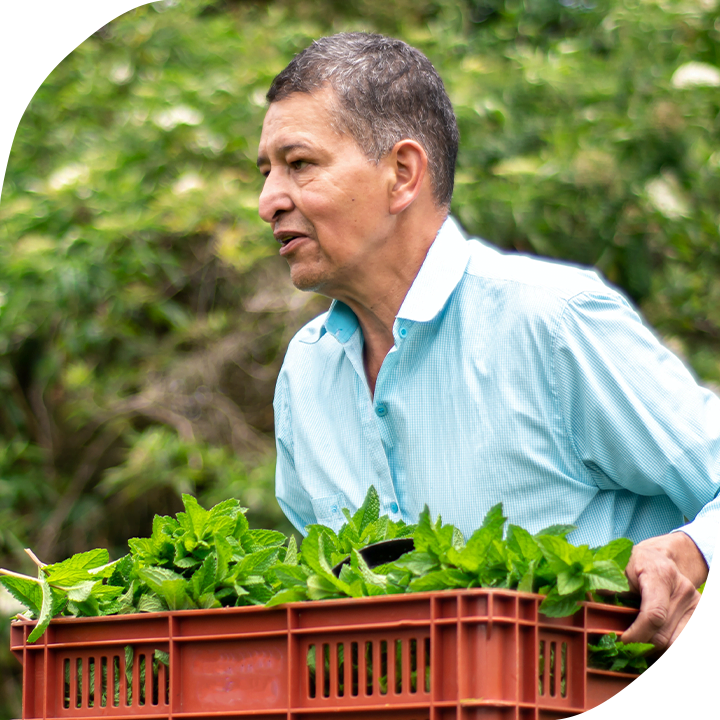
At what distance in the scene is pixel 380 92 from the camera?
7.27 feet

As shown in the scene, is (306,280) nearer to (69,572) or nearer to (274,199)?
(274,199)

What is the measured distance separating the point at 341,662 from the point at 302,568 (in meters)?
0.14

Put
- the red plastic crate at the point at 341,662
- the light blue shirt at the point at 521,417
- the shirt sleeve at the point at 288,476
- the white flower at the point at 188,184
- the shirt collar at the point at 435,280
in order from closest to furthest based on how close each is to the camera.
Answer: the red plastic crate at the point at 341,662
the light blue shirt at the point at 521,417
the shirt collar at the point at 435,280
the shirt sleeve at the point at 288,476
the white flower at the point at 188,184

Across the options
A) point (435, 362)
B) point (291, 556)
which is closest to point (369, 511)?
point (291, 556)

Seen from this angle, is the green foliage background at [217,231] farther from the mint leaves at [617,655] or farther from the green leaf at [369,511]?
the mint leaves at [617,655]

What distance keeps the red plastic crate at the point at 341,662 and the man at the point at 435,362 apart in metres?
0.30

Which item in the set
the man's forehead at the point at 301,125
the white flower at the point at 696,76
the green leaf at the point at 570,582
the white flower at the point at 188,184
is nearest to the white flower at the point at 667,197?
the white flower at the point at 696,76

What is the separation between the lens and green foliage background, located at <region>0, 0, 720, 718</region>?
12.8 feet

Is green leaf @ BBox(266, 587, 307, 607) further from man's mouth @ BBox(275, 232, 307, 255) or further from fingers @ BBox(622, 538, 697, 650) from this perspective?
man's mouth @ BBox(275, 232, 307, 255)

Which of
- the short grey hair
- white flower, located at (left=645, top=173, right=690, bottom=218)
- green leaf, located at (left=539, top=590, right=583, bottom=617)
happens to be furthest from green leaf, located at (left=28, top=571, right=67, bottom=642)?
white flower, located at (left=645, top=173, right=690, bottom=218)

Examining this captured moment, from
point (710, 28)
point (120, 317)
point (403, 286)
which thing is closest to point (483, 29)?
point (710, 28)

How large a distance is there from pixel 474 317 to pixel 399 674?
36.4 inches

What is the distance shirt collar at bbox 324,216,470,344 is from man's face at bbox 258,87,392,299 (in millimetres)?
133

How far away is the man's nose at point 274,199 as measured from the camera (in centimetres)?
211
